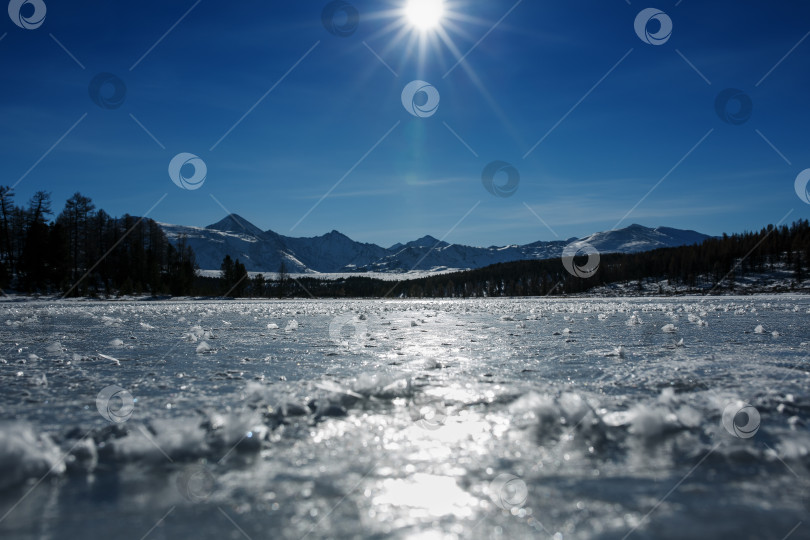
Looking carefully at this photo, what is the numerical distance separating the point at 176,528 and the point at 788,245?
501 feet

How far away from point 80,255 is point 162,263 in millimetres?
16553

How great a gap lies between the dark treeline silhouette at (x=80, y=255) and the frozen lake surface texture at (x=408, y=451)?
64366 mm

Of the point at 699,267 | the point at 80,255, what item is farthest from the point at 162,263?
the point at 699,267

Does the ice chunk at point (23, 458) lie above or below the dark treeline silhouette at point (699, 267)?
below

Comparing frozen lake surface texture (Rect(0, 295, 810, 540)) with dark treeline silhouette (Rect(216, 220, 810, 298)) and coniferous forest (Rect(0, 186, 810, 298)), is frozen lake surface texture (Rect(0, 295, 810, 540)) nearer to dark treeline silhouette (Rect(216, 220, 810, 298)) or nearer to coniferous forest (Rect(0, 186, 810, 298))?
coniferous forest (Rect(0, 186, 810, 298))

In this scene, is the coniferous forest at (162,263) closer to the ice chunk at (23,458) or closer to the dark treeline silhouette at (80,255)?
the dark treeline silhouette at (80,255)

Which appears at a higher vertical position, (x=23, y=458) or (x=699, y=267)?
(x=699, y=267)

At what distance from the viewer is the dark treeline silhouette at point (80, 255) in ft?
200

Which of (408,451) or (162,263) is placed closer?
(408,451)

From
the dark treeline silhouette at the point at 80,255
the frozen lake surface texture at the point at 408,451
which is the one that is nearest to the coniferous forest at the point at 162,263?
the dark treeline silhouette at the point at 80,255

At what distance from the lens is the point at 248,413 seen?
204 inches

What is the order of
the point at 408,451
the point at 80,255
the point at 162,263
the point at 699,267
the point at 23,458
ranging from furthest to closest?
the point at 699,267, the point at 162,263, the point at 80,255, the point at 408,451, the point at 23,458

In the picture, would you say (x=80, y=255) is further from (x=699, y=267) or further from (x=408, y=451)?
(x=699, y=267)

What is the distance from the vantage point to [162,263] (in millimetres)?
89625
